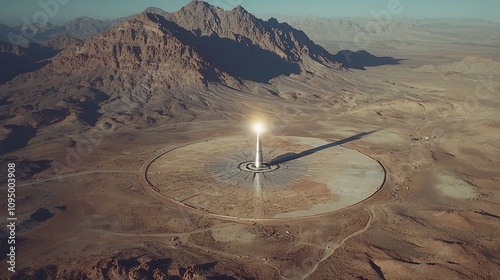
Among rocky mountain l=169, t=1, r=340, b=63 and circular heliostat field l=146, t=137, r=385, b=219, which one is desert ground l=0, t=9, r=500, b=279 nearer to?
circular heliostat field l=146, t=137, r=385, b=219

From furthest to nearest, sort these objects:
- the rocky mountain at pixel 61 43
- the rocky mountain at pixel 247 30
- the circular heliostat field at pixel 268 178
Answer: the rocky mountain at pixel 61 43, the rocky mountain at pixel 247 30, the circular heliostat field at pixel 268 178

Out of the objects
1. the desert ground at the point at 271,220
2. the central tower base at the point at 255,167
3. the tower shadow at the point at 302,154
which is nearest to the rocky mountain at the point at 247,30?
the desert ground at the point at 271,220

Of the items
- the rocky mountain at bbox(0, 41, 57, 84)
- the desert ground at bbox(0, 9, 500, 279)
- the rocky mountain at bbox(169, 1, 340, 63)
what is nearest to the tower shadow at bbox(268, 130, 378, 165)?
the desert ground at bbox(0, 9, 500, 279)

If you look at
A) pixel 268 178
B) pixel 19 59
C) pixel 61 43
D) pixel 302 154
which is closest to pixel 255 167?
pixel 268 178

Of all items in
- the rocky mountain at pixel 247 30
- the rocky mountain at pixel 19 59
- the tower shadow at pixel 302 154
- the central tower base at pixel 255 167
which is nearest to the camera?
the central tower base at pixel 255 167

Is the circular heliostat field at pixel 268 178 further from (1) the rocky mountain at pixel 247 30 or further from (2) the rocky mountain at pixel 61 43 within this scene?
(2) the rocky mountain at pixel 61 43

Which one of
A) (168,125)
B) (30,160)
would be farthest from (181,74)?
(30,160)
